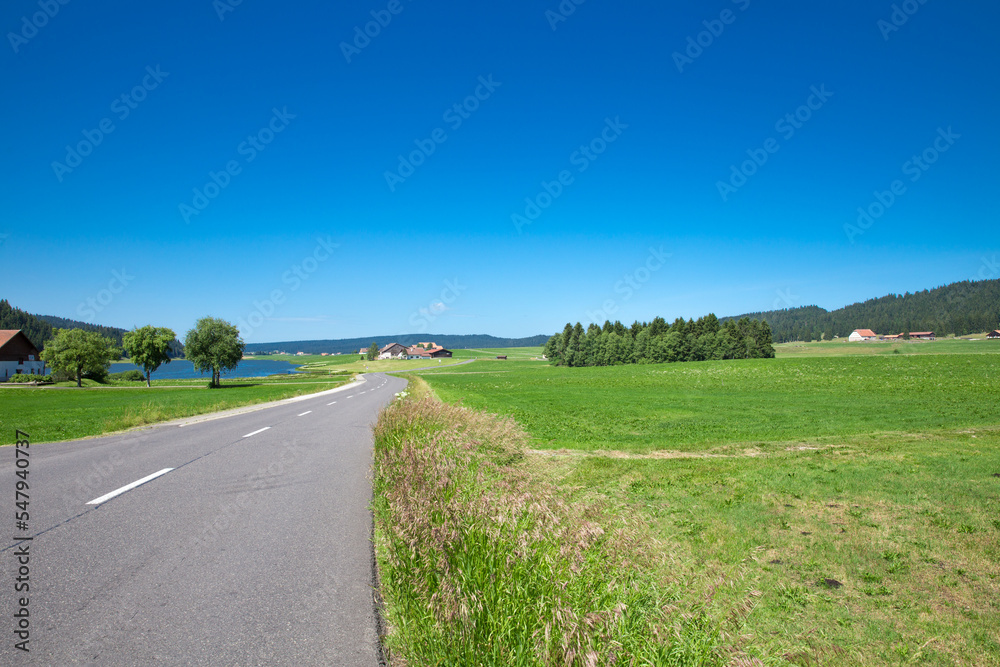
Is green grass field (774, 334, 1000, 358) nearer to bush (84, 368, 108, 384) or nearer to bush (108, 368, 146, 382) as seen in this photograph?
bush (84, 368, 108, 384)

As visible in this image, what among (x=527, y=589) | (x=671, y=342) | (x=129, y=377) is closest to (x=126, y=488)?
(x=527, y=589)

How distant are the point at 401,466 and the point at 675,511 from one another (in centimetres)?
491

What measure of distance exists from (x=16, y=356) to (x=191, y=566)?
101133 millimetres

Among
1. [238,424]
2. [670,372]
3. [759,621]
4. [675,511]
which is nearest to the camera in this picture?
[759,621]

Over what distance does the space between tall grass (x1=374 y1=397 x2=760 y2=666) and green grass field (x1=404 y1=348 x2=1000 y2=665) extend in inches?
14.4

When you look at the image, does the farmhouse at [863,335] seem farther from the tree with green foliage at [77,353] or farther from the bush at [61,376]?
the bush at [61,376]

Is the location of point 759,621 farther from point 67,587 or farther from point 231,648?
point 67,587

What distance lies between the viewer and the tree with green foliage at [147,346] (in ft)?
246

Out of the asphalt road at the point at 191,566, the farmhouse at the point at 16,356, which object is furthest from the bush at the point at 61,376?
the asphalt road at the point at 191,566

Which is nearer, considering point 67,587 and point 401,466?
point 67,587

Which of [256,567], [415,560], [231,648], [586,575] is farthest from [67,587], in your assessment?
[586,575]

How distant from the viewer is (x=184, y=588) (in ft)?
14.1

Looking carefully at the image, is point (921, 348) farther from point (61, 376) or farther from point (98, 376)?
point (61, 376)

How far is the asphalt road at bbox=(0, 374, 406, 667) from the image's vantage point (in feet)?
11.2
